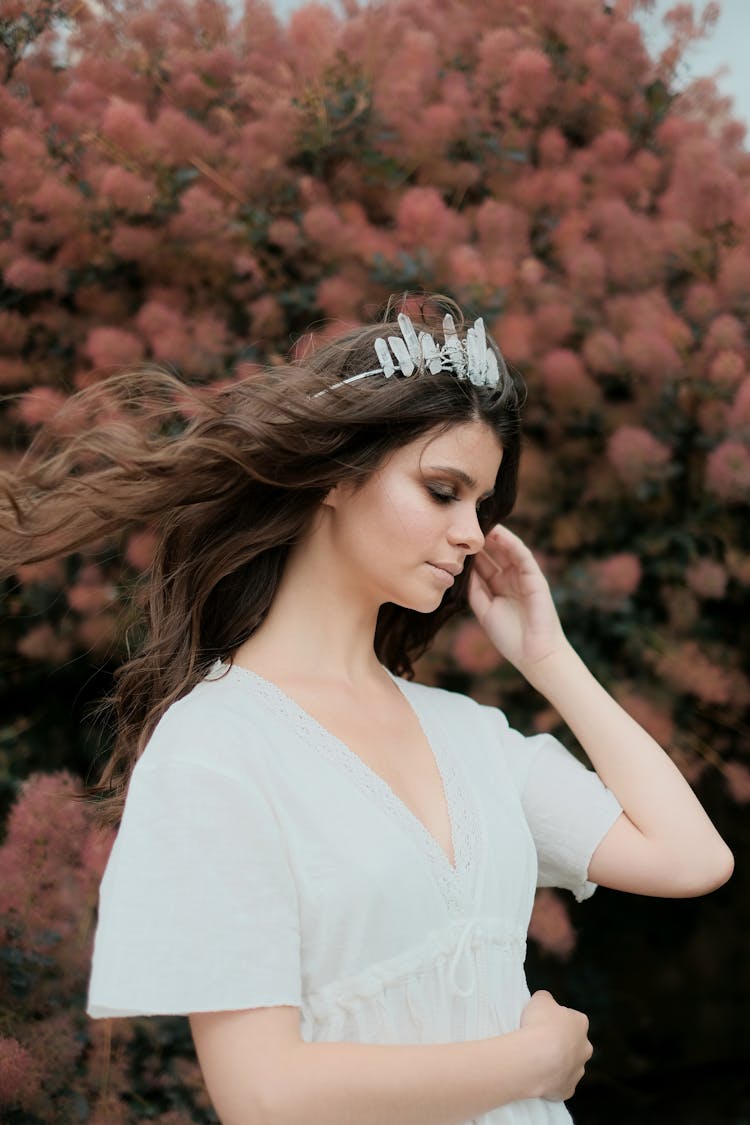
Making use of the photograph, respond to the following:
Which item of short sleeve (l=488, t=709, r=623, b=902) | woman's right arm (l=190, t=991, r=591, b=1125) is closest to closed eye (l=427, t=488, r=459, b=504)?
short sleeve (l=488, t=709, r=623, b=902)

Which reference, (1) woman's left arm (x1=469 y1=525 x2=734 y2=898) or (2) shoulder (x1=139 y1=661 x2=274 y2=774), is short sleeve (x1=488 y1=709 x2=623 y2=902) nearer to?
(1) woman's left arm (x1=469 y1=525 x2=734 y2=898)

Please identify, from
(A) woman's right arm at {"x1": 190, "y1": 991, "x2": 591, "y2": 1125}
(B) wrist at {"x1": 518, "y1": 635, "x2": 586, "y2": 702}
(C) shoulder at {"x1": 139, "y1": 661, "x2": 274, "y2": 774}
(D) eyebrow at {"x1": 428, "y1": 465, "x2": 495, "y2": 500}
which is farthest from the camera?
(B) wrist at {"x1": 518, "y1": 635, "x2": 586, "y2": 702}

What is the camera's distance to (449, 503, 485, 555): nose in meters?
1.32

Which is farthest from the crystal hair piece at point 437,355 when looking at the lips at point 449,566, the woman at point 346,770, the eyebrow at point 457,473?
the lips at point 449,566

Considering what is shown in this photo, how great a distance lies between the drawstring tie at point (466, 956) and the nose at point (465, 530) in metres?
0.43

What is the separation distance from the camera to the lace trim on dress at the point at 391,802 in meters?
1.23

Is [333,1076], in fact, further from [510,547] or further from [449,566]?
[510,547]

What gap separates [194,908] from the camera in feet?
3.39

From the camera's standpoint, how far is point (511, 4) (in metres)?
2.37

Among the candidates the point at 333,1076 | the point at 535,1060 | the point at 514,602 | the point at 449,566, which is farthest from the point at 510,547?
the point at 333,1076

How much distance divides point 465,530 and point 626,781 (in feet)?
1.41

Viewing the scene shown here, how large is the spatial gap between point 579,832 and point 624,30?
5.52 ft

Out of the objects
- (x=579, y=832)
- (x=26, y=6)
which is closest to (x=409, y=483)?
(x=579, y=832)

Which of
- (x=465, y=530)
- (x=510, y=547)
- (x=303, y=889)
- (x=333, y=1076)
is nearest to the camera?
(x=333, y=1076)
